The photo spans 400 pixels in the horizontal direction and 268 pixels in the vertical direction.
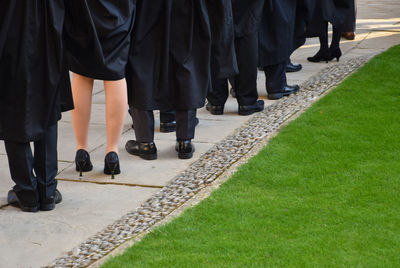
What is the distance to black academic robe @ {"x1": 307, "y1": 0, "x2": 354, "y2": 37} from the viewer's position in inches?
356

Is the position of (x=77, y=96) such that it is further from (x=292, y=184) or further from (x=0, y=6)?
(x=292, y=184)

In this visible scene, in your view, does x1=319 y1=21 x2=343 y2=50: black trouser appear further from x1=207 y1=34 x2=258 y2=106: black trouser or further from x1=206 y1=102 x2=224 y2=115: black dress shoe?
x1=206 y1=102 x2=224 y2=115: black dress shoe

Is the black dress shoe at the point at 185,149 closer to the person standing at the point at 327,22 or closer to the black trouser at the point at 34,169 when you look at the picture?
the black trouser at the point at 34,169

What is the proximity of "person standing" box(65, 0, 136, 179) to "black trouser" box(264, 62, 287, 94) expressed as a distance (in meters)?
2.85

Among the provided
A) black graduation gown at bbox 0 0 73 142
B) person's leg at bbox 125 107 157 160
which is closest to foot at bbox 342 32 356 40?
person's leg at bbox 125 107 157 160

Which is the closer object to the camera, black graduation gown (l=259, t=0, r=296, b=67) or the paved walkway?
the paved walkway

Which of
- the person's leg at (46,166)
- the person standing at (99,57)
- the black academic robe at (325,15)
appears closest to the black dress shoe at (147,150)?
the person standing at (99,57)

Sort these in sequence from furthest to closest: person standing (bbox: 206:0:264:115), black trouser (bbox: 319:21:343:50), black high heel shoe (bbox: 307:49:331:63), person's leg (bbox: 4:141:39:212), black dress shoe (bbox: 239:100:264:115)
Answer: black high heel shoe (bbox: 307:49:331:63)
black trouser (bbox: 319:21:343:50)
black dress shoe (bbox: 239:100:264:115)
person standing (bbox: 206:0:264:115)
person's leg (bbox: 4:141:39:212)

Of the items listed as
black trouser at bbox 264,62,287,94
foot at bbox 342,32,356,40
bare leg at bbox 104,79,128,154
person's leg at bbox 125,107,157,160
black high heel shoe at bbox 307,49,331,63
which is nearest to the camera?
bare leg at bbox 104,79,128,154

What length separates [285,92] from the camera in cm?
783

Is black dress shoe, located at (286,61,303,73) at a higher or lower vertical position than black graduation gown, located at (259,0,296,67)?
lower

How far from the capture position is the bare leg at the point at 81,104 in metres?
5.00

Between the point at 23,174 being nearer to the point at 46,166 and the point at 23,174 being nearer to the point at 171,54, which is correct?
the point at 46,166

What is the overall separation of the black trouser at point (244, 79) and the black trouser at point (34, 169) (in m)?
2.63
